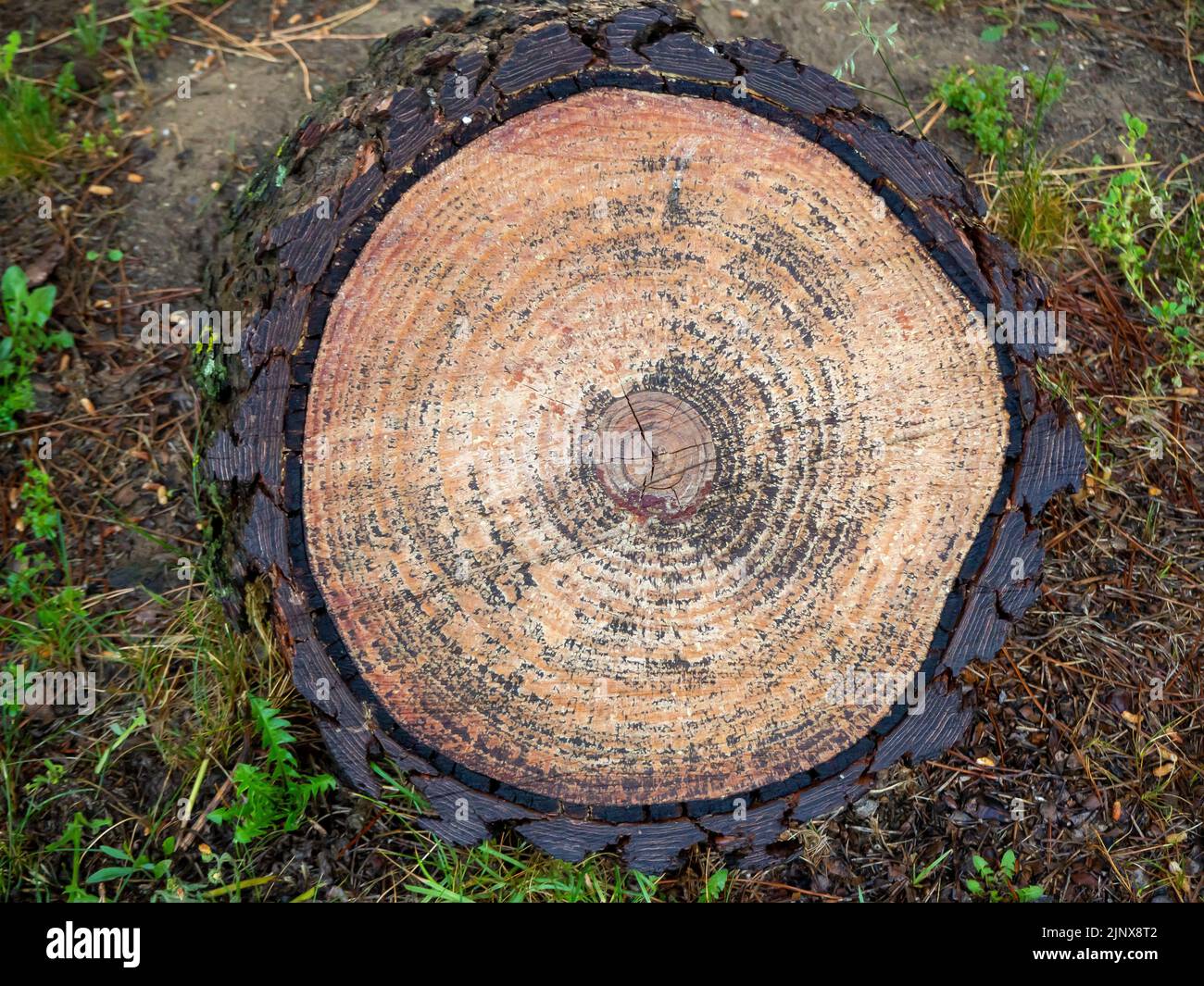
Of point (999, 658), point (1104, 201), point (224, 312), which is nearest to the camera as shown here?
point (224, 312)

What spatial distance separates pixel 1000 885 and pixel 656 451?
1541 mm

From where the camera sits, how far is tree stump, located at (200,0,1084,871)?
194 cm

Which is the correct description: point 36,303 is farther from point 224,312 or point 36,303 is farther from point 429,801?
point 429,801

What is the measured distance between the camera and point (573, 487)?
202 centimetres

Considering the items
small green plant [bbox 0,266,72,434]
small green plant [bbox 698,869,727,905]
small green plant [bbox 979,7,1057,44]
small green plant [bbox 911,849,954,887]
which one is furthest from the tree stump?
small green plant [bbox 979,7,1057,44]

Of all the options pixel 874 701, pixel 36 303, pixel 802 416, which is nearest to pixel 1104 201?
pixel 802 416

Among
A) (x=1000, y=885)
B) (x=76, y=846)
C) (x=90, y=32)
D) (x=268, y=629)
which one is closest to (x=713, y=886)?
(x=1000, y=885)

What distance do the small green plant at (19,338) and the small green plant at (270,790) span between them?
1207 millimetres

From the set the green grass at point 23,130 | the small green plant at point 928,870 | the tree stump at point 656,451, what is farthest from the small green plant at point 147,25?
the small green plant at point 928,870

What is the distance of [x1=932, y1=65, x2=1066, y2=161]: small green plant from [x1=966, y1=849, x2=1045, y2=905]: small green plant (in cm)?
222

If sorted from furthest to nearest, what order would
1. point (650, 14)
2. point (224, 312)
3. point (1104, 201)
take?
1. point (1104, 201)
2. point (224, 312)
3. point (650, 14)

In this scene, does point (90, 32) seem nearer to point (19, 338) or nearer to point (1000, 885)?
point (19, 338)
